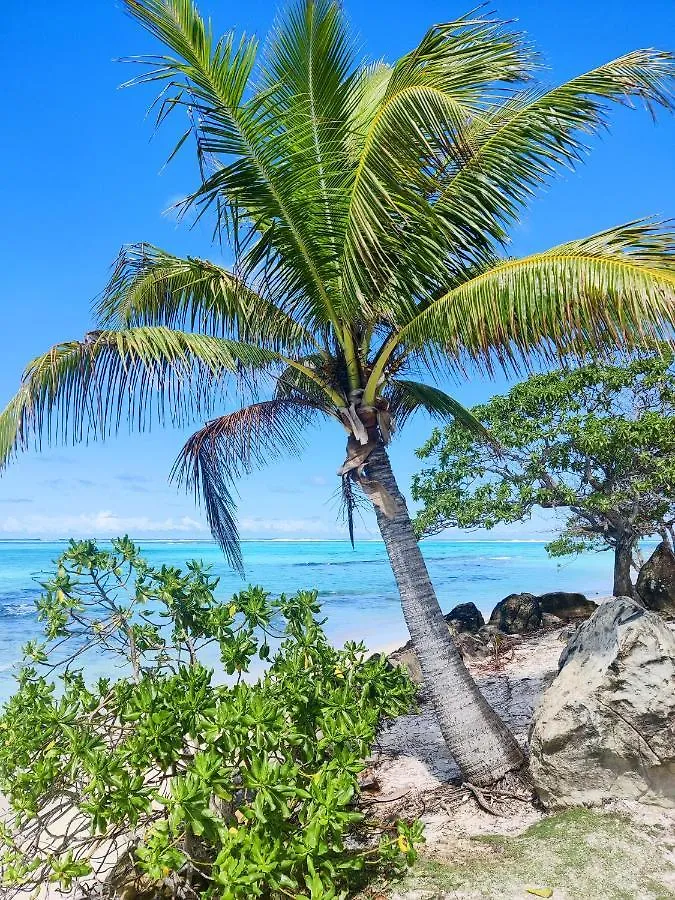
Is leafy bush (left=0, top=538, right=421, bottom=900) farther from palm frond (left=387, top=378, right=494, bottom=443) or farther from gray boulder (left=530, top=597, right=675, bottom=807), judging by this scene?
palm frond (left=387, top=378, right=494, bottom=443)

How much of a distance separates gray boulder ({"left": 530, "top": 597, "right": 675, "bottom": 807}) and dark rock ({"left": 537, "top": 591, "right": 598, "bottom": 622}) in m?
8.24

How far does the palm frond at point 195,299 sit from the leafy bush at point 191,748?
7.38ft

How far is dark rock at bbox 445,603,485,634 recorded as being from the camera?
456 inches

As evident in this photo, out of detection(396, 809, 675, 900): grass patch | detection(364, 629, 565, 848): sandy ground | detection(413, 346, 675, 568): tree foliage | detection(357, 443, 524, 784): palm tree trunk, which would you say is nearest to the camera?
detection(396, 809, 675, 900): grass patch

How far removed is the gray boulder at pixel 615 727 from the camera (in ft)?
13.1

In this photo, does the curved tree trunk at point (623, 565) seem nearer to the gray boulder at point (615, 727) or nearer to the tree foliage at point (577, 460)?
the tree foliage at point (577, 460)

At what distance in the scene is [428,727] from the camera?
6.56 m

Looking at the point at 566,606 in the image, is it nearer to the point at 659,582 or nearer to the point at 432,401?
the point at 659,582

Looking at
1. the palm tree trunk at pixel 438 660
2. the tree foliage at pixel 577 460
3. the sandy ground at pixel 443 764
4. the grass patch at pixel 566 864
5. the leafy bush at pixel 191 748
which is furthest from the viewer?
the tree foliage at pixel 577 460

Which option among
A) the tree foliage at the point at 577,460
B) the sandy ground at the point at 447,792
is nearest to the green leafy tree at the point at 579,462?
the tree foliage at the point at 577,460

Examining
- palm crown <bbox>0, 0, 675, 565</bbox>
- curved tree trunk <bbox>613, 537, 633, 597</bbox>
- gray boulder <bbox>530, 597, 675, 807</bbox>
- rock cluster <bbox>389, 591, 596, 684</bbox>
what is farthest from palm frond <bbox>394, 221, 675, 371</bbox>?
curved tree trunk <bbox>613, 537, 633, 597</bbox>

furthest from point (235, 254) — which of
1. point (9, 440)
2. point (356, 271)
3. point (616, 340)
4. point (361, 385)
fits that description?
point (616, 340)

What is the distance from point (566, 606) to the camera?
12242 millimetres

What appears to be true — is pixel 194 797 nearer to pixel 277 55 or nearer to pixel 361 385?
pixel 361 385
